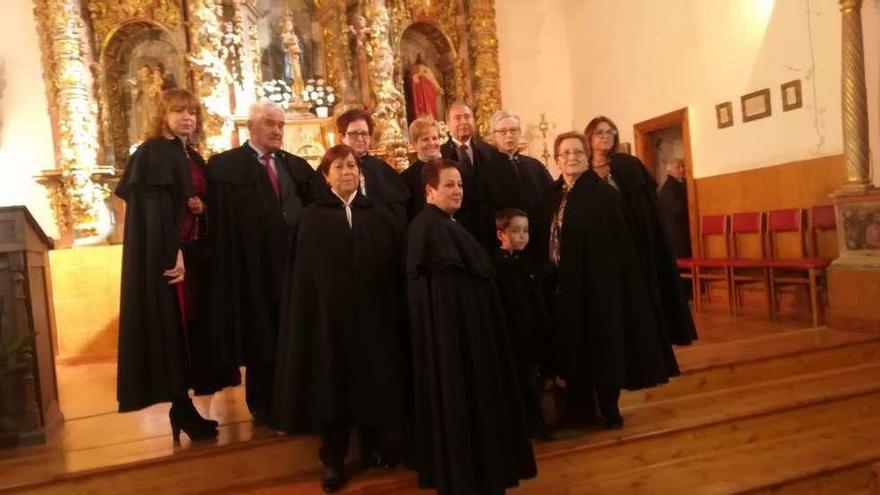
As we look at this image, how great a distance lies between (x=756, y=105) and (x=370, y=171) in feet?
17.5

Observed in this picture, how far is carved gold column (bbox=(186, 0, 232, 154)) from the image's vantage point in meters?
8.77

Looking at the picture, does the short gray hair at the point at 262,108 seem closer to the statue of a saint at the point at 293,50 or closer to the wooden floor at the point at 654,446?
the wooden floor at the point at 654,446

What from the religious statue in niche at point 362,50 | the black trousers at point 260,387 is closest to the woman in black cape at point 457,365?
the black trousers at point 260,387

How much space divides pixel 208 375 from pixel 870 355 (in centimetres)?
468

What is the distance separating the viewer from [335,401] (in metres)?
3.13

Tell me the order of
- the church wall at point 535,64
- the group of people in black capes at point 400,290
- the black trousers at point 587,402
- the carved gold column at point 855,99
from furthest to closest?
1. the church wall at point 535,64
2. the carved gold column at point 855,99
3. the black trousers at point 587,402
4. the group of people in black capes at point 400,290

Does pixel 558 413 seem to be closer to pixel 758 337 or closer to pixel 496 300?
pixel 496 300

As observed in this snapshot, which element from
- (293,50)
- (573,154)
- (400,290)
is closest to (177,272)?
(400,290)

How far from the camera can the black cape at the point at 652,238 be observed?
4027 mm

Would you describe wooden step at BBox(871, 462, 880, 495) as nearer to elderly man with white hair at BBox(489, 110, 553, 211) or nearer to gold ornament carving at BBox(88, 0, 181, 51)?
elderly man with white hair at BBox(489, 110, 553, 211)

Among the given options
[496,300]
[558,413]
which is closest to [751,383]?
[558,413]

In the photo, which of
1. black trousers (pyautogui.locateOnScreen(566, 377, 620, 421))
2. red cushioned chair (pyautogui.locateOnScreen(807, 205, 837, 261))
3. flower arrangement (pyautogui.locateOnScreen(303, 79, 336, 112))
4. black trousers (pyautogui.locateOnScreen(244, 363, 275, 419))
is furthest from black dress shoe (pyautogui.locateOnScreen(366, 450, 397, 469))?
flower arrangement (pyautogui.locateOnScreen(303, 79, 336, 112))

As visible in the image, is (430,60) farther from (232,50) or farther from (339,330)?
(339,330)

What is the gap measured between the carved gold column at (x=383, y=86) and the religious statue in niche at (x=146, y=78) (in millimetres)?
2501
